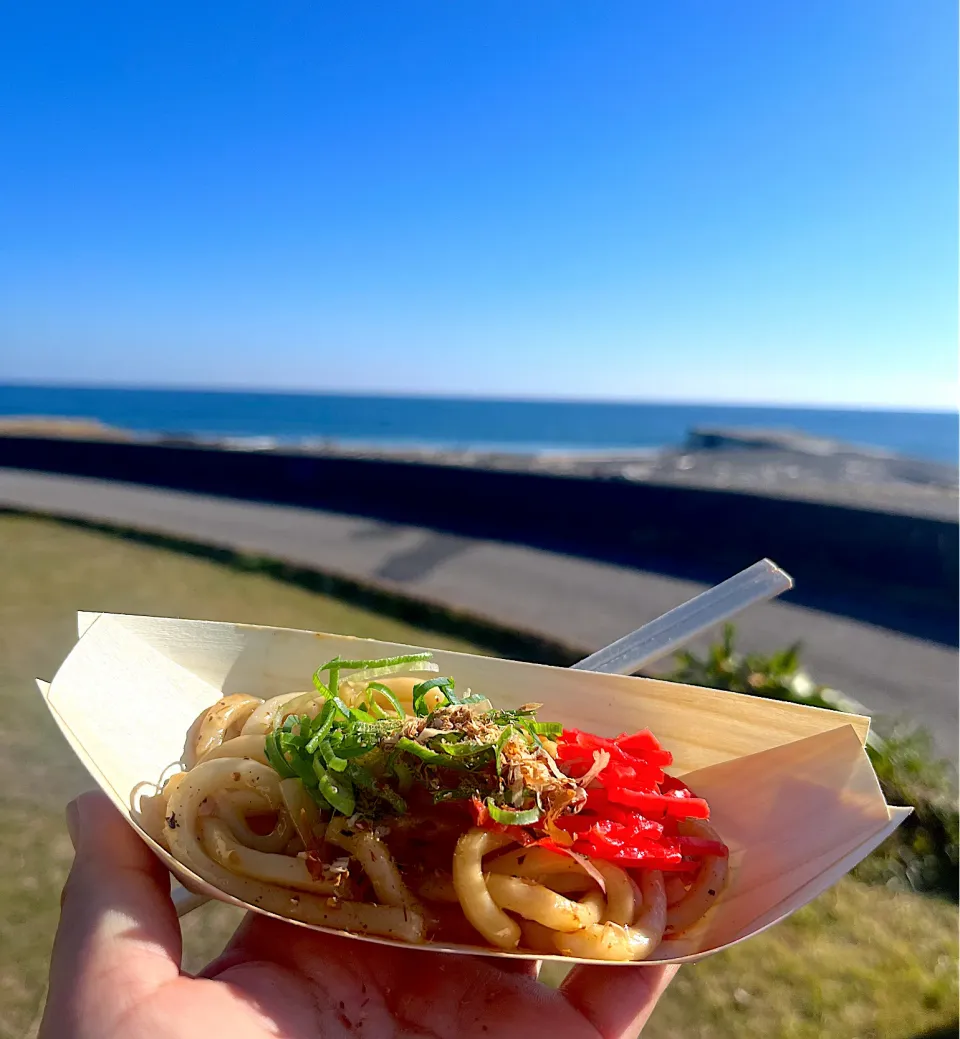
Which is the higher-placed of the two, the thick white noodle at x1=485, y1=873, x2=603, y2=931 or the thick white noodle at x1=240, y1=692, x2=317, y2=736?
the thick white noodle at x1=240, y1=692, x2=317, y2=736

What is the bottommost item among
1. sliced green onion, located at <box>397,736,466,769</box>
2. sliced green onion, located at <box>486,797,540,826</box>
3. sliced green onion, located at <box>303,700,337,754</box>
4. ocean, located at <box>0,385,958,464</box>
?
sliced green onion, located at <box>486,797,540,826</box>

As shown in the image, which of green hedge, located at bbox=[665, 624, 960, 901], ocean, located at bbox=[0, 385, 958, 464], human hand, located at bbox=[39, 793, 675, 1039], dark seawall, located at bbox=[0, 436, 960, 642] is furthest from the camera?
ocean, located at bbox=[0, 385, 958, 464]

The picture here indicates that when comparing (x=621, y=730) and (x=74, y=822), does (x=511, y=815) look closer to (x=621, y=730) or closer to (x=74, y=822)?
(x=621, y=730)

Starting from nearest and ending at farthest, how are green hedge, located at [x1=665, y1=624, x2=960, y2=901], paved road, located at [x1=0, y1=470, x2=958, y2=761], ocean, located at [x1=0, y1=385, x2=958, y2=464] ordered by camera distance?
green hedge, located at [x1=665, y1=624, x2=960, y2=901] → paved road, located at [x1=0, y1=470, x2=958, y2=761] → ocean, located at [x1=0, y1=385, x2=958, y2=464]

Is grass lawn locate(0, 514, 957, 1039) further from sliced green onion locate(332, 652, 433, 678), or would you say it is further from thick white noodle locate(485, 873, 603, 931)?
sliced green onion locate(332, 652, 433, 678)

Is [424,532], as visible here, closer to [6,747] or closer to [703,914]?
[6,747]

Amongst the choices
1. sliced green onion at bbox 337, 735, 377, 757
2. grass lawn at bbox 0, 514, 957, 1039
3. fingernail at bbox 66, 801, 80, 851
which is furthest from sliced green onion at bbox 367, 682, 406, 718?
grass lawn at bbox 0, 514, 957, 1039
